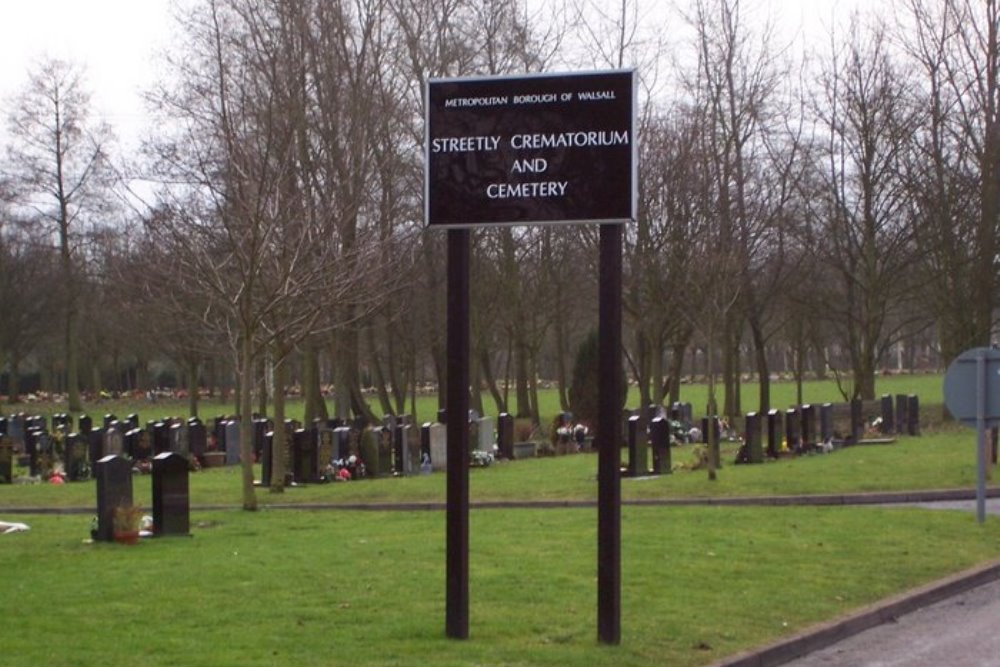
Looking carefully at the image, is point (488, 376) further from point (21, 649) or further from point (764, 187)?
point (21, 649)

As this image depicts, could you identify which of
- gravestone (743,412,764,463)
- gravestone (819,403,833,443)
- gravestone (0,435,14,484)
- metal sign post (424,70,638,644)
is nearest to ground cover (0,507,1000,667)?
metal sign post (424,70,638,644)

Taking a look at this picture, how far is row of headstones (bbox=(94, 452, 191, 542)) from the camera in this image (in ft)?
47.5

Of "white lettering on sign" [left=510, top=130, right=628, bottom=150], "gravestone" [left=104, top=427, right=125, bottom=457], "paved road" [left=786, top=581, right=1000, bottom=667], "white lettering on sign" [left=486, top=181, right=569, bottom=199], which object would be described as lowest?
"paved road" [left=786, top=581, right=1000, bottom=667]

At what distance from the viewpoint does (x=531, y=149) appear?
913cm

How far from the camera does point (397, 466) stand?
28.4 meters

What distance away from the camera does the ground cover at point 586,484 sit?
21.7 metres

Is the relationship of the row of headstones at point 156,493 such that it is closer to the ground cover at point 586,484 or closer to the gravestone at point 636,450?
the ground cover at point 586,484

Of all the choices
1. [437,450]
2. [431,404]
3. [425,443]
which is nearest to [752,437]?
[437,450]

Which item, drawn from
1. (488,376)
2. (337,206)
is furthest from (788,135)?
(337,206)

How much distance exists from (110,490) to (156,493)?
0.70 m

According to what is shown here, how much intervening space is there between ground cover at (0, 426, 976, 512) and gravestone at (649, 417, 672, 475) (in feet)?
0.87

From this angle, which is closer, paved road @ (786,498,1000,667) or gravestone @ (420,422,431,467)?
paved road @ (786,498,1000,667)

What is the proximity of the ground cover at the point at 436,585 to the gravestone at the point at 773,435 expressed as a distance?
11.6 m

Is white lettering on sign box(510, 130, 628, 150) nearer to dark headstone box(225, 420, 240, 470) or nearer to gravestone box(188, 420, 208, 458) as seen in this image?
gravestone box(188, 420, 208, 458)
